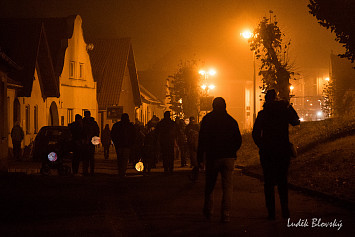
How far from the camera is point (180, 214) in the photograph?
413 inches

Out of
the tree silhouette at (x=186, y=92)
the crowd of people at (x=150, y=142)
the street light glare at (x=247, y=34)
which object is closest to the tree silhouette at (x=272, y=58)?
the street light glare at (x=247, y=34)

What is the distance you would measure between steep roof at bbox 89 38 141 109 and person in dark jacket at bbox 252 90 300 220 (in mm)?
42765

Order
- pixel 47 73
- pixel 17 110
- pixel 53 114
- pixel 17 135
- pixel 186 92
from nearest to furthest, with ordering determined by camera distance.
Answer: pixel 17 135 < pixel 17 110 < pixel 47 73 < pixel 53 114 < pixel 186 92

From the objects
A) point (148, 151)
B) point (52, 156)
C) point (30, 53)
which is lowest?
point (52, 156)

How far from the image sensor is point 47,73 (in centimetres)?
3841

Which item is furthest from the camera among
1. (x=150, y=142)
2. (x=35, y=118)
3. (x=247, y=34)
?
(x=35, y=118)

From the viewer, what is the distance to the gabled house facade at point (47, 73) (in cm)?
3503

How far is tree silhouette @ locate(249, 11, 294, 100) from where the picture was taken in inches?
1242

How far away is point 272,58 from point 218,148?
2251cm

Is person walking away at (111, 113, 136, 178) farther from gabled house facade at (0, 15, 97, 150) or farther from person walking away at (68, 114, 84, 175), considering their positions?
gabled house facade at (0, 15, 97, 150)

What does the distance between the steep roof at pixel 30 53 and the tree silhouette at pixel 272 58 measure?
467 inches

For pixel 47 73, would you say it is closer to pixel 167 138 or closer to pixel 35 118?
pixel 35 118

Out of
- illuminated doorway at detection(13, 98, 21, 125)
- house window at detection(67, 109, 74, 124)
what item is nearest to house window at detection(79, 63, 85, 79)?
house window at detection(67, 109, 74, 124)

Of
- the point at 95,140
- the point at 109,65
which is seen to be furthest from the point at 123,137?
the point at 109,65
